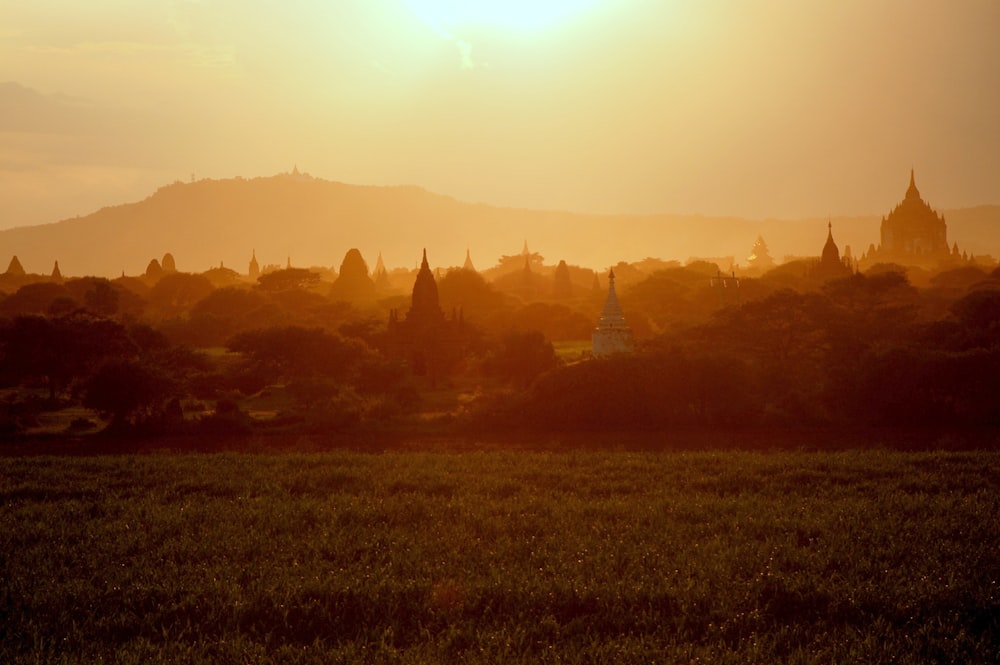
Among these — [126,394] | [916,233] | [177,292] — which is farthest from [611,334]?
[916,233]

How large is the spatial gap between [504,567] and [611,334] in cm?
3208

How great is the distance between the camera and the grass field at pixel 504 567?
1044cm

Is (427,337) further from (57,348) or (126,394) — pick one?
(126,394)

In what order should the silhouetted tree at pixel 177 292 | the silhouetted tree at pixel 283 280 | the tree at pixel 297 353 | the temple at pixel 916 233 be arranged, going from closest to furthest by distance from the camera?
the tree at pixel 297 353
the silhouetted tree at pixel 283 280
the silhouetted tree at pixel 177 292
the temple at pixel 916 233

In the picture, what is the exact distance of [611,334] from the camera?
44.6 m

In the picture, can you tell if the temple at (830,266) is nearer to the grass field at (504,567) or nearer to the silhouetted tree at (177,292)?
the silhouetted tree at (177,292)

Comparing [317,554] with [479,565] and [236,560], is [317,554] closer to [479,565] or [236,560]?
[236,560]

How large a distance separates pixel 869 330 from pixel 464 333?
21.2 meters

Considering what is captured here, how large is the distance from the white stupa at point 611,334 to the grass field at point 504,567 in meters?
23.9

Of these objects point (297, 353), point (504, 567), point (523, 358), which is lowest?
point (504, 567)

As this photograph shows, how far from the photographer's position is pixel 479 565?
43.8ft

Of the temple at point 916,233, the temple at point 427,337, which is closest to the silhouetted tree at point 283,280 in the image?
the temple at point 427,337

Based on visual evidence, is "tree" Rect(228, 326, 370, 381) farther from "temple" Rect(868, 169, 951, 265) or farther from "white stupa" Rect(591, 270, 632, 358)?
"temple" Rect(868, 169, 951, 265)

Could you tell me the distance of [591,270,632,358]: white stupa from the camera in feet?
145
